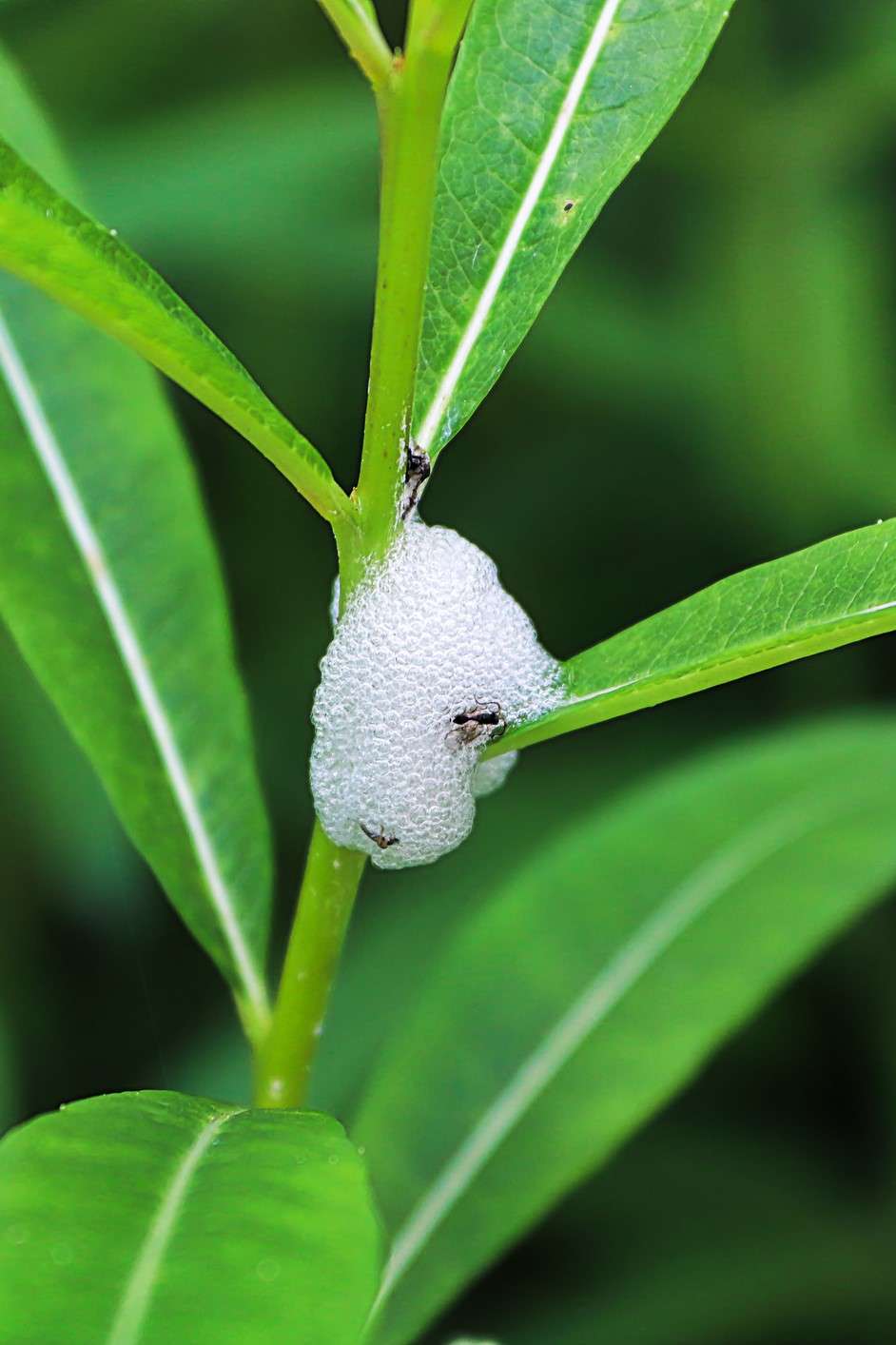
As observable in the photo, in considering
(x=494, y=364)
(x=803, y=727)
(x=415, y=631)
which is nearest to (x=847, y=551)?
(x=494, y=364)

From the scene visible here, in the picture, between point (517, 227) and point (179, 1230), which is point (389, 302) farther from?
point (179, 1230)

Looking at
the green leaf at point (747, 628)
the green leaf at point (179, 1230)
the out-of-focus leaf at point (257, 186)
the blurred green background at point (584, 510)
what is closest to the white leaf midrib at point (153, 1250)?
the green leaf at point (179, 1230)

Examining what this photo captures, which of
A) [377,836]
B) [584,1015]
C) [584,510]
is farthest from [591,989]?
[584,510]

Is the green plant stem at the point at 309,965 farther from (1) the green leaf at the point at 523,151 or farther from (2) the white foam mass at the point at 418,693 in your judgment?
(1) the green leaf at the point at 523,151

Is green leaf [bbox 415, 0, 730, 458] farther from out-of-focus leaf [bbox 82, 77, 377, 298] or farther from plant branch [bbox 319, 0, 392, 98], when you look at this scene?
out-of-focus leaf [bbox 82, 77, 377, 298]

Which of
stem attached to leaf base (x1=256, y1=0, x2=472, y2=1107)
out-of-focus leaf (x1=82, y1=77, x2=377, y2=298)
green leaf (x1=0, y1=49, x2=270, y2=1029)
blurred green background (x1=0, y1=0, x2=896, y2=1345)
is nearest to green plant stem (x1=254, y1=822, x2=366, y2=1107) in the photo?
stem attached to leaf base (x1=256, y1=0, x2=472, y2=1107)
